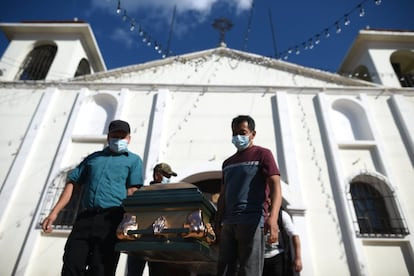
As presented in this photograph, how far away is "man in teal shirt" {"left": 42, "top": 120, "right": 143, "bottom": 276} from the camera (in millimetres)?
2324

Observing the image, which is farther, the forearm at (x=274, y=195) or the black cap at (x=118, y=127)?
the black cap at (x=118, y=127)

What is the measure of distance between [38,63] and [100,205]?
899 cm

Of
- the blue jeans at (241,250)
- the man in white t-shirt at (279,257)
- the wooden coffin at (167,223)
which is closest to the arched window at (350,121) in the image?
the man in white t-shirt at (279,257)

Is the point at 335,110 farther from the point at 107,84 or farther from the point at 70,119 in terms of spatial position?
the point at 70,119

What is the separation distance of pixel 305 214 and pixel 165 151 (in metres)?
3.70

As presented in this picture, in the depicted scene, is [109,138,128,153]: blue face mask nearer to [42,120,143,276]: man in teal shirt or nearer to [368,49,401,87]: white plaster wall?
[42,120,143,276]: man in teal shirt

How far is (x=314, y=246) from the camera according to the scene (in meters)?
5.59

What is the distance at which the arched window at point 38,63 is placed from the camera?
29.6ft

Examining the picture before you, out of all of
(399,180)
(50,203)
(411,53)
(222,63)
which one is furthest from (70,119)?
(411,53)

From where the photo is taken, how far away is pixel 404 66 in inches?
399

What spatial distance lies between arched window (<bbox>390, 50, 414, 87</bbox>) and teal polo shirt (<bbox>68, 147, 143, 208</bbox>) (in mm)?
9950

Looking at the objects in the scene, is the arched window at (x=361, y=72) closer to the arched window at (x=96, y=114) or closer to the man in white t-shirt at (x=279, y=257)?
the man in white t-shirt at (x=279, y=257)

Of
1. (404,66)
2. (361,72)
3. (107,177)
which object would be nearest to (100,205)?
(107,177)

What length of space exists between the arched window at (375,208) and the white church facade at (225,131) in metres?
0.03
